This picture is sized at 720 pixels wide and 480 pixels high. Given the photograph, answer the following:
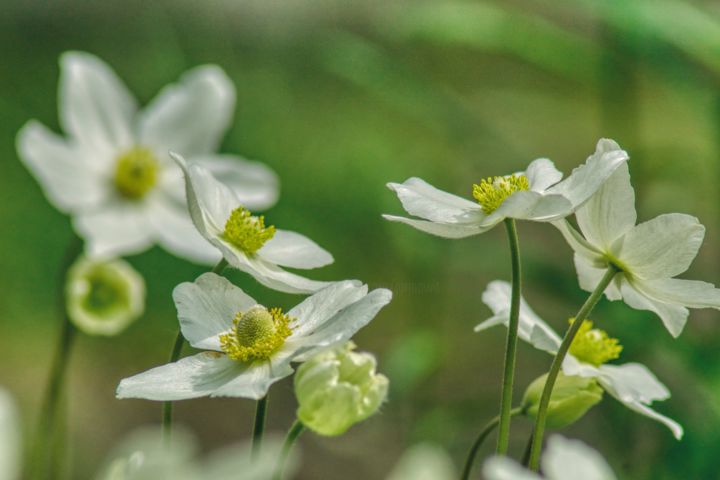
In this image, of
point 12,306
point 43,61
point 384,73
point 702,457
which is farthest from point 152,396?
point 43,61

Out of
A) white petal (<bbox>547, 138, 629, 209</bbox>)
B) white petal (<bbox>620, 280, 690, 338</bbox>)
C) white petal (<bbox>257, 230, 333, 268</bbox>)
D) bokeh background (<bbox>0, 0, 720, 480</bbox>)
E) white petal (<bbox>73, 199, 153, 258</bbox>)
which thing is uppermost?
white petal (<bbox>547, 138, 629, 209</bbox>)

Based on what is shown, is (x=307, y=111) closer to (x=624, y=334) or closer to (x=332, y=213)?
(x=332, y=213)

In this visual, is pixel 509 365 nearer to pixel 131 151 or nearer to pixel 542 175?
pixel 542 175

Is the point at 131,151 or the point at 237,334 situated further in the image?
the point at 131,151

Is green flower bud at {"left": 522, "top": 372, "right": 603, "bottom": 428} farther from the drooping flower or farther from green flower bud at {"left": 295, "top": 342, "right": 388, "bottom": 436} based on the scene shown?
the drooping flower

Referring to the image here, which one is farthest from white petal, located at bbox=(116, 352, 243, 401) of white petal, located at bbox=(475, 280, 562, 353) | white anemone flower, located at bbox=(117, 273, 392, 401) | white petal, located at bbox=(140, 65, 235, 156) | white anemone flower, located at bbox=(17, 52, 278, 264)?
white petal, located at bbox=(140, 65, 235, 156)

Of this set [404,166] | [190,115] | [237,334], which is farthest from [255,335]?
[404,166]
